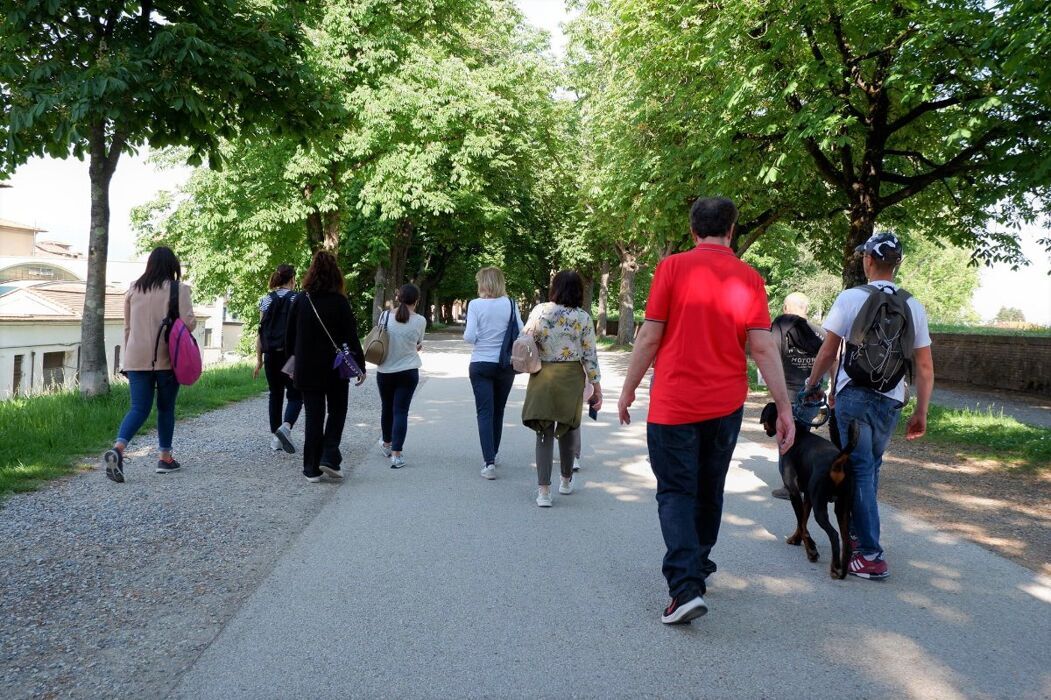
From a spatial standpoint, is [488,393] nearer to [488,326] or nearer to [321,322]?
[488,326]

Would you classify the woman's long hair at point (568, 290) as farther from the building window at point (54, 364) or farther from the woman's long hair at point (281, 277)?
the building window at point (54, 364)

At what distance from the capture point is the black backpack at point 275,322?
804 cm

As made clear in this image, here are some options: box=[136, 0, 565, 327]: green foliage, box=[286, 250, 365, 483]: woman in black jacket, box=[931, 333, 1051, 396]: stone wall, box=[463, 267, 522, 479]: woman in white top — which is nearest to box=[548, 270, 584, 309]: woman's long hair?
box=[463, 267, 522, 479]: woman in white top

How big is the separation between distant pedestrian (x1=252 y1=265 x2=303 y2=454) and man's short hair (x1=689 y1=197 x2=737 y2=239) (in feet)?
16.4

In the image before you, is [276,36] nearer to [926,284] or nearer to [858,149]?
[858,149]

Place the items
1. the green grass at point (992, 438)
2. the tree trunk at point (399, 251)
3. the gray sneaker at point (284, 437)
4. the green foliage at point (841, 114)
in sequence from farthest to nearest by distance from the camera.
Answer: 1. the tree trunk at point (399, 251)
2. the green foliage at point (841, 114)
3. the green grass at point (992, 438)
4. the gray sneaker at point (284, 437)

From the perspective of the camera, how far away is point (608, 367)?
22.0m

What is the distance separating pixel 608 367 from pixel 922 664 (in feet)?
61.0

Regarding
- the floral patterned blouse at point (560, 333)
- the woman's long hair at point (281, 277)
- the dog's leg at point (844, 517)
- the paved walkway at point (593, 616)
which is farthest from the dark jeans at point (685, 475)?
the woman's long hair at point (281, 277)

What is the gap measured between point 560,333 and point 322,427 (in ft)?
7.17

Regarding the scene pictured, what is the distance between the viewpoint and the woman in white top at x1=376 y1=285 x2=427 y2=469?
24.9 feet

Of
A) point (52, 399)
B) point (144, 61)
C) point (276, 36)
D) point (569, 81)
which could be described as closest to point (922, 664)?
point (144, 61)

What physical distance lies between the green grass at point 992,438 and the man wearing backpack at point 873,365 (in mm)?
4716

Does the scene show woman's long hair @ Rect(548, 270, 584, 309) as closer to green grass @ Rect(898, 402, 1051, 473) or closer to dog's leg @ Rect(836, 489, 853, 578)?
dog's leg @ Rect(836, 489, 853, 578)
